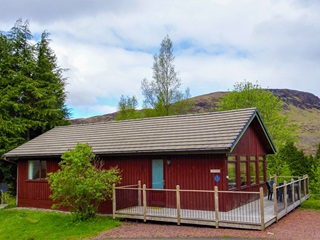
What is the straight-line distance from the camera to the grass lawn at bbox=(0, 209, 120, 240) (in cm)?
1261

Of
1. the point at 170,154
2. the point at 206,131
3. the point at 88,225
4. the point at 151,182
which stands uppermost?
the point at 206,131

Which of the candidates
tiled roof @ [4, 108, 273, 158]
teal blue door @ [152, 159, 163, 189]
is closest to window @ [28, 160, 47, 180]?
tiled roof @ [4, 108, 273, 158]

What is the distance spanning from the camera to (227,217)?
468 inches

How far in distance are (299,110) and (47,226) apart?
162 metres

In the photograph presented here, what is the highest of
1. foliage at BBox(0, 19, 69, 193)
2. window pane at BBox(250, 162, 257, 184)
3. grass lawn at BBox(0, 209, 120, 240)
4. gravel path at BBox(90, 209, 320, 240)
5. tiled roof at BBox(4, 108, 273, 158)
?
foliage at BBox(0, 19, 69, 193)

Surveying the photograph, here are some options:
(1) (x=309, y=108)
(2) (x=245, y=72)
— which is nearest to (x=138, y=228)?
(2) (x=245, y=72)

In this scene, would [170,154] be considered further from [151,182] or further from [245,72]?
[245,72]

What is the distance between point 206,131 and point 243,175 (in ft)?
8.97

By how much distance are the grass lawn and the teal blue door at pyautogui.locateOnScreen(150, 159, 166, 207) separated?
2060 millimetres

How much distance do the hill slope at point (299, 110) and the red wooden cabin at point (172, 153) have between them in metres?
88.9

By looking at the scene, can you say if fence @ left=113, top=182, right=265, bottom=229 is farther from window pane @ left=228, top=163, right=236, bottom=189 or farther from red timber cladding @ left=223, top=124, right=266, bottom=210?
window pane @ left=228, top=163, right=236, bottom=189


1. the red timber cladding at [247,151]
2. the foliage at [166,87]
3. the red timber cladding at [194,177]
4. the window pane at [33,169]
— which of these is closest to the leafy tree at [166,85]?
the foliage at [166,87]

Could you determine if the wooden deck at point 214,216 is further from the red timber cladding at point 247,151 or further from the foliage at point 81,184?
the foliage at point 81,184

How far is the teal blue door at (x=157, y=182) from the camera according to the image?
14562 mm
